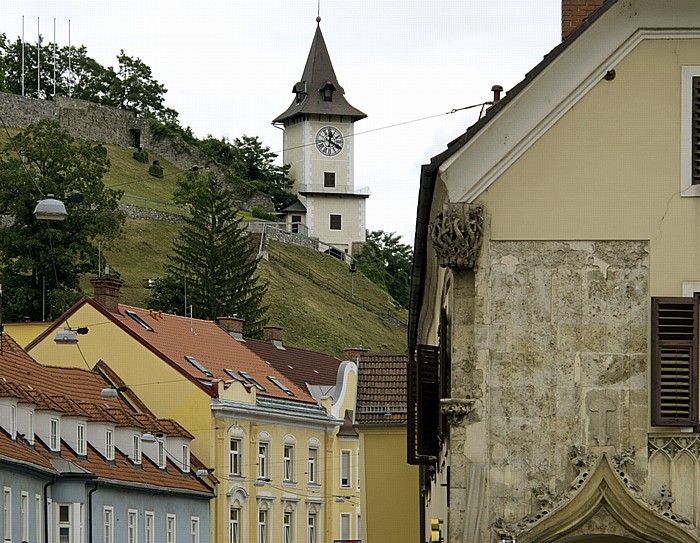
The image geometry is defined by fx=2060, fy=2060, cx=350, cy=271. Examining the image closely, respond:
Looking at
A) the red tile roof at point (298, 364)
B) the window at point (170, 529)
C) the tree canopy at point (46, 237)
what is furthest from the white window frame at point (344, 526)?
the tree canopy at point (46, 237)

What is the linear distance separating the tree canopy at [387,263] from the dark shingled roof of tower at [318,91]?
10724 millimetres

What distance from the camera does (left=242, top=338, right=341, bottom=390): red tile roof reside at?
7664 centimetres

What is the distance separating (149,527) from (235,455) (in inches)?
376

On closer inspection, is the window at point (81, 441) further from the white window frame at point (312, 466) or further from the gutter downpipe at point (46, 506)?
the white window frame at point (312, 466)

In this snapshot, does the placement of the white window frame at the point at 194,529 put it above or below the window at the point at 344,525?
above

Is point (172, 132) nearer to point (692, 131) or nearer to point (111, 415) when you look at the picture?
point (111, 415)

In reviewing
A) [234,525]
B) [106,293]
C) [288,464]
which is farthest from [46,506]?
[288,464]

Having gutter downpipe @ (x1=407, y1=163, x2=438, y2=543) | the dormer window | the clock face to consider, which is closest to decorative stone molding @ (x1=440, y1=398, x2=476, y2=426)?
gutter downpipe @ (x1=407, y1=163, x2=438, y2=543)

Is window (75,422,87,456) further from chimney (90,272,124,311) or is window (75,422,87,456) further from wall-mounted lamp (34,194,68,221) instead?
wall-mounted lamp (34,194,68,221)

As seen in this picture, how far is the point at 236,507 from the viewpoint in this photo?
210 ft

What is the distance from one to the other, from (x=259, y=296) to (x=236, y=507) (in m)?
41.0

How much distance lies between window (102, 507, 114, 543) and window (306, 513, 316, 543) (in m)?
18.0

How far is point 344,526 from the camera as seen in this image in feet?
234

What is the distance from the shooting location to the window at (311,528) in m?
69.5
